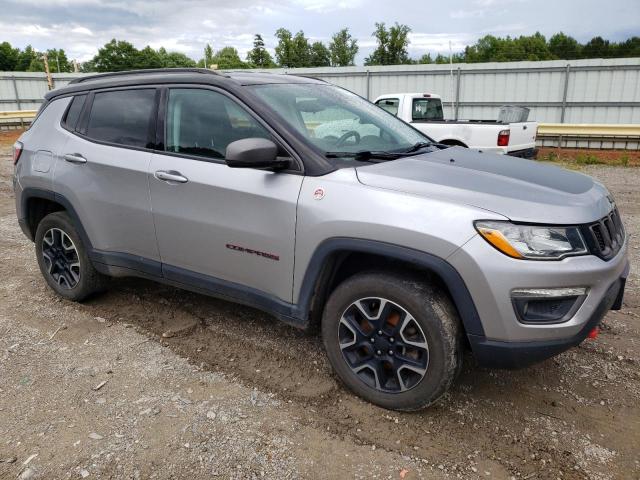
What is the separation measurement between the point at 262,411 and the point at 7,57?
326 ft

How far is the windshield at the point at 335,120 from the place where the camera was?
3.23m

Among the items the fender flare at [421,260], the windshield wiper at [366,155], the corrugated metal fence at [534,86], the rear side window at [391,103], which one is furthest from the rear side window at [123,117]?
the corrugated metal fence at [534,86]

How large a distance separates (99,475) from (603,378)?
9.71ft

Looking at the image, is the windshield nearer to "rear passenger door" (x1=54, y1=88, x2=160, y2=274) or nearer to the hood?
the hood

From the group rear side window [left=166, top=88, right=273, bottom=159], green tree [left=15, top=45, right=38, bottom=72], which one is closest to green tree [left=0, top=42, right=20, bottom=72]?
green tree [left=15, top=45, right=38, bottom=72]

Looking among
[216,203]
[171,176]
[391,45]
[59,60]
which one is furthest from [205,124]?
[59,60]

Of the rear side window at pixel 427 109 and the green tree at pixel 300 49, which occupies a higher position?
the green tree at pixel 300 49

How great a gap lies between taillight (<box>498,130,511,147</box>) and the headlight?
8030 mm

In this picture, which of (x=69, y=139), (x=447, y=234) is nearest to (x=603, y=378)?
(x=447, y=234)

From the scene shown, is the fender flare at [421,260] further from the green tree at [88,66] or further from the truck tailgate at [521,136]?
the green tree at [88,66]

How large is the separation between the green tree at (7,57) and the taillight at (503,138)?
92544 millimetres

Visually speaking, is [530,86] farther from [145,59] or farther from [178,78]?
[145,59]

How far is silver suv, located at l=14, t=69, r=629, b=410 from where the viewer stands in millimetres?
2506

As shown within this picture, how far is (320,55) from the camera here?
62.2m
